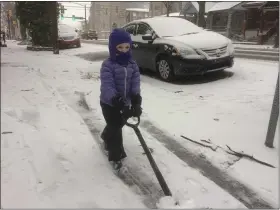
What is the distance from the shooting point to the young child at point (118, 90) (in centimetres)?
305

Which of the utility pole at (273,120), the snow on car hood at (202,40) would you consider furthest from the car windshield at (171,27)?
the utility pole at (273,120)

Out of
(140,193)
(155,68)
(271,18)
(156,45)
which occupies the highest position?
(271,18)

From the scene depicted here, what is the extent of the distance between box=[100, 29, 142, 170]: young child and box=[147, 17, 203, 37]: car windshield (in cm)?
500

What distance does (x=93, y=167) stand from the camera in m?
3.35

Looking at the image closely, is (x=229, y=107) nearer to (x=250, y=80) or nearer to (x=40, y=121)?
(x=250, y=80)

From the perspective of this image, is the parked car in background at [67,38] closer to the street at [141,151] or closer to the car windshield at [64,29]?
the car windshield at [64,29]

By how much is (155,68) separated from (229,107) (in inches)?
118

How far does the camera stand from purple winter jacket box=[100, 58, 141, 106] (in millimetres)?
3090

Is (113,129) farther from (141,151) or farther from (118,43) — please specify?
(118,43)

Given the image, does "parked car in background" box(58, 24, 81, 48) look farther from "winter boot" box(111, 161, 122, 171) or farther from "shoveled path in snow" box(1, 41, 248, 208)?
"winter boot" box(111, 161, 122, 171)

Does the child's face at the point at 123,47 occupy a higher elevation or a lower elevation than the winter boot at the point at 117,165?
higher

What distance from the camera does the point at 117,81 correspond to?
3.21 meters

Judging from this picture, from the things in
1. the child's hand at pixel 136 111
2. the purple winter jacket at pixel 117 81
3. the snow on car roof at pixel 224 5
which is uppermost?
the snow on car roof at pixel 224 5

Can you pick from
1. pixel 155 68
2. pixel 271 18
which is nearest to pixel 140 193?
pixel 155 68
